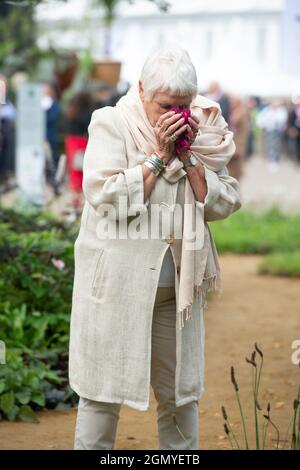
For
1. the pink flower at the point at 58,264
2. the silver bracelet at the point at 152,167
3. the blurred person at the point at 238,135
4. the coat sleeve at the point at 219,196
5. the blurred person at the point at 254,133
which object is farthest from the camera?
the blurred person at the point at 254,133

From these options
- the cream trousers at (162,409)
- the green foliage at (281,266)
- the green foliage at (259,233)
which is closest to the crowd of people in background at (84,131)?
the green foliage at (259,233)

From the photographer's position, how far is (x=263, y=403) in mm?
6562

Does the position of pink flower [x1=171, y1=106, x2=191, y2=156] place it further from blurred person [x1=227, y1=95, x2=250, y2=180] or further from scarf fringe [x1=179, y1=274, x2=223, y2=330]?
blurred person [x1=227, y1=95, x2=250, y2=180]

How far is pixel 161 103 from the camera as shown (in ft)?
13.4

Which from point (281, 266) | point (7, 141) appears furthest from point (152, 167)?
point (7, 141)

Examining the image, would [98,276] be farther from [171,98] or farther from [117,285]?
[171,98]

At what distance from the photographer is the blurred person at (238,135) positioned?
17.6 metres

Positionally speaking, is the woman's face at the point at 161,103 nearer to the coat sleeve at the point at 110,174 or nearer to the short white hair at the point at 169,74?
the short white hair at the point at 169,74

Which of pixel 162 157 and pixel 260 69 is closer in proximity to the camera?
pixel 162 157

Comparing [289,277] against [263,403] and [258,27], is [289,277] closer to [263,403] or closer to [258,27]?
[263,403]

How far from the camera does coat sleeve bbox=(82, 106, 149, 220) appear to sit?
408 centimetres

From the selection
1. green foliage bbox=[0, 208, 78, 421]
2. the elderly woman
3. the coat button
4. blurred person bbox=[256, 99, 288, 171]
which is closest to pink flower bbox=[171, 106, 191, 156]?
the elderly woman
